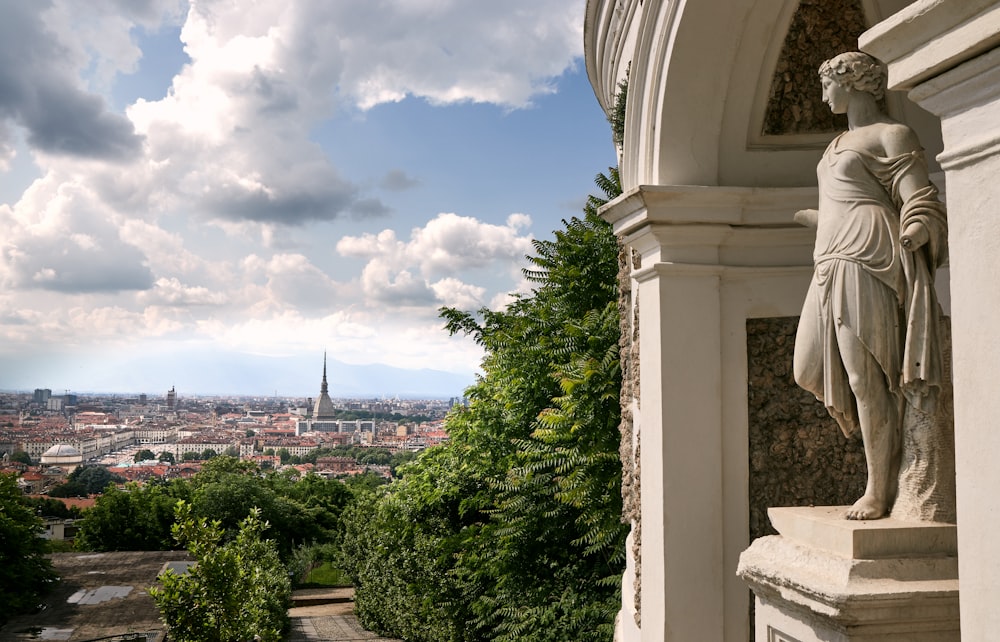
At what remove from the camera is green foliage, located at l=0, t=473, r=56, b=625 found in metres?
22.1

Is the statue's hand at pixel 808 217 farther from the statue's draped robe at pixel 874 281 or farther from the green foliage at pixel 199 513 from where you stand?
the green foliage at pixel 199 513

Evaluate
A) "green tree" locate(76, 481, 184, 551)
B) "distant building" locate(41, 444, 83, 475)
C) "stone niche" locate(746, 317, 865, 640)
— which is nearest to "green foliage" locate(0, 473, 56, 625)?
"green tree" locate(76, 481, 184, 551)

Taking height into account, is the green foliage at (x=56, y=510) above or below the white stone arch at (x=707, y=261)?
below

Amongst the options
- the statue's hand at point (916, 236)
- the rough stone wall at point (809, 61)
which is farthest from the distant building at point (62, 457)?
the statue's hand at point (916, 236)

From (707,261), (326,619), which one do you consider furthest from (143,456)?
(707,261)

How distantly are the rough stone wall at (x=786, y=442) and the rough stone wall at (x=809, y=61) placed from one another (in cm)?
147

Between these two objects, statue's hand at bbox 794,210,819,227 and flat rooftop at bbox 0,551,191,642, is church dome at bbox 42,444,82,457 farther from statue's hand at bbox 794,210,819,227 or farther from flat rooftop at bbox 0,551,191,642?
statue's hand at bbox 794,210,819,227

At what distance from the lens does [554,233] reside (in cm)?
1313

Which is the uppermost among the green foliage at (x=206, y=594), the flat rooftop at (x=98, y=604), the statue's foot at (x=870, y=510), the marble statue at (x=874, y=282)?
the marble statue at (x=874, y=282)

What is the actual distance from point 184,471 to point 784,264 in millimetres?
84284

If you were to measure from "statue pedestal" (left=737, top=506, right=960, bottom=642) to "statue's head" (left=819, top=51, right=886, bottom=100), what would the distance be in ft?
6.78

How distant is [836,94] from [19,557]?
26.3 meters

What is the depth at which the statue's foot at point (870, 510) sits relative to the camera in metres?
3.75

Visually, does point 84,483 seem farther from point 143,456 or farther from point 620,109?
point 620,109
